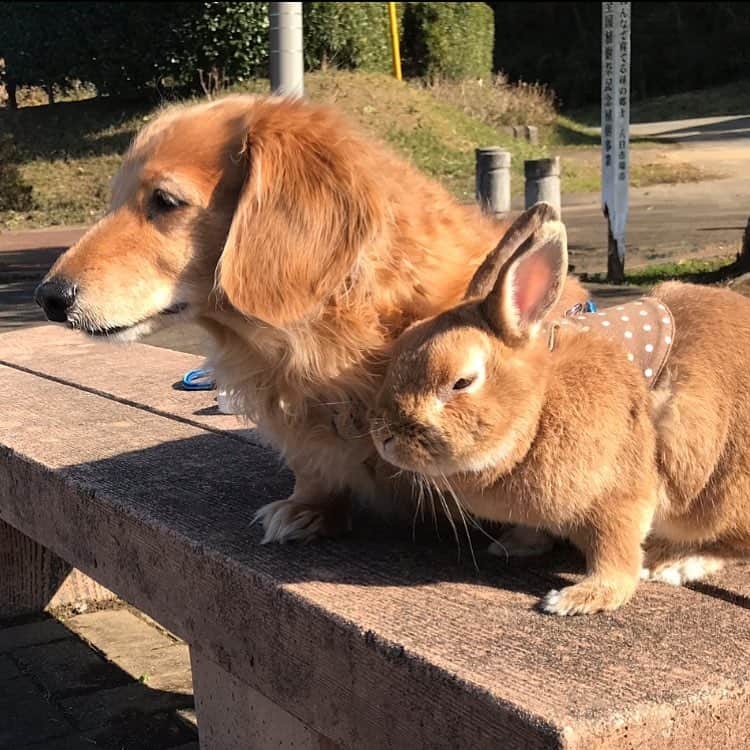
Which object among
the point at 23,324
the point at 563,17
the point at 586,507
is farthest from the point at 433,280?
the point at 563,17

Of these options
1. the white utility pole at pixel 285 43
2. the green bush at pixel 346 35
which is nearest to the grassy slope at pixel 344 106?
the green bush at pixel 346 35

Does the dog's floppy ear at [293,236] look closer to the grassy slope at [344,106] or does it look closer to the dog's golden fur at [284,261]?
the dog's golden fur at [284,261]

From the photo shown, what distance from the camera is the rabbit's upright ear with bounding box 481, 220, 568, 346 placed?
1.88 meters

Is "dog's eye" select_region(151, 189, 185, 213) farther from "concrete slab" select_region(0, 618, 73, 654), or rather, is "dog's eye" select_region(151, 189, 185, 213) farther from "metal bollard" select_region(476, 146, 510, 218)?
"metal bollard" select_region(476, 146, 510, 218)

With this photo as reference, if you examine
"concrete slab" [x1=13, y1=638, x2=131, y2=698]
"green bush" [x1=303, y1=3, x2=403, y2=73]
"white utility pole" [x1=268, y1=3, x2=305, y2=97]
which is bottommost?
"concrete slab" [x1=13, y1=638, x2=131, y2=698]

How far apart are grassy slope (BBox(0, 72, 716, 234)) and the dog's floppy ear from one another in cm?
1305

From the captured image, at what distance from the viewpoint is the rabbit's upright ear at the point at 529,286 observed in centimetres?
188

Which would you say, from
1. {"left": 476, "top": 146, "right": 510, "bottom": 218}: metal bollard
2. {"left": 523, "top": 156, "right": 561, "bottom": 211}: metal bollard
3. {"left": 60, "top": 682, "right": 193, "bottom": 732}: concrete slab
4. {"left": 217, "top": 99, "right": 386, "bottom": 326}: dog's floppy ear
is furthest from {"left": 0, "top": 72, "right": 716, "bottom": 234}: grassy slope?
{"left": 217, "top": 99, "right": 386, "bottom": 326}: dog's floppy ear

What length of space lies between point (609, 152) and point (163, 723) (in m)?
8.01

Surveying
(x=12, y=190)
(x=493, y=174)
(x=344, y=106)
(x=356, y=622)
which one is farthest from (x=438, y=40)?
(x=356, y=622)

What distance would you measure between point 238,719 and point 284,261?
113 cm

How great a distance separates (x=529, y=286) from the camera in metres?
1.92

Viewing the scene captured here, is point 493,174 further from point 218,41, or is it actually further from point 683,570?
point 218,41

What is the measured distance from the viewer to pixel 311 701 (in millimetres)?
2100
